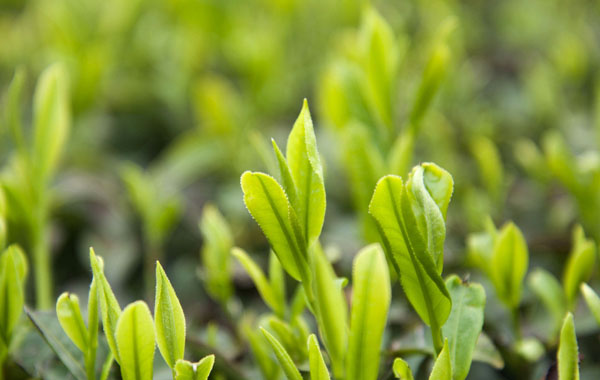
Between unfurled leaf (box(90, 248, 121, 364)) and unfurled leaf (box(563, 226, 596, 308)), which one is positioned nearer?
unfurled leaf (box(90, 248, 121, 364))

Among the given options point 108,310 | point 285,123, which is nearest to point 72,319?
point 108,310

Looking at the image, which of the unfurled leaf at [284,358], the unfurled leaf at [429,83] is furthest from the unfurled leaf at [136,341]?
the unfurled leaf at [429,83]

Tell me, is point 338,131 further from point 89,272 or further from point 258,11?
point 258,11

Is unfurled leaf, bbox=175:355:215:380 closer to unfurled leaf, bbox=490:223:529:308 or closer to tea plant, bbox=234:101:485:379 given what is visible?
tea plant, bbox=234:101:485:379

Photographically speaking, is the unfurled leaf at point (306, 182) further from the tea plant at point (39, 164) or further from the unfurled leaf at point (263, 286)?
the tea plant at point (39, 164)

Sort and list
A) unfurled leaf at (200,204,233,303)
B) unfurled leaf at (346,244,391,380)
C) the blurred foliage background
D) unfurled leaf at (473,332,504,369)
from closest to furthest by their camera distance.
A: unfurled leaf at (346,244,391,380) → unfurled leaf at (473,332,504,369) → unfurled leaf at (200,204,233,303) → the blurred foliage background

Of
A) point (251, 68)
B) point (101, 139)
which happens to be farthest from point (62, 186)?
point (251, 68)

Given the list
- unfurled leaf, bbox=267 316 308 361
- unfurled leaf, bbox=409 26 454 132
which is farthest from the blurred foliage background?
unfurled leaf, bbox=267 316 308 361
